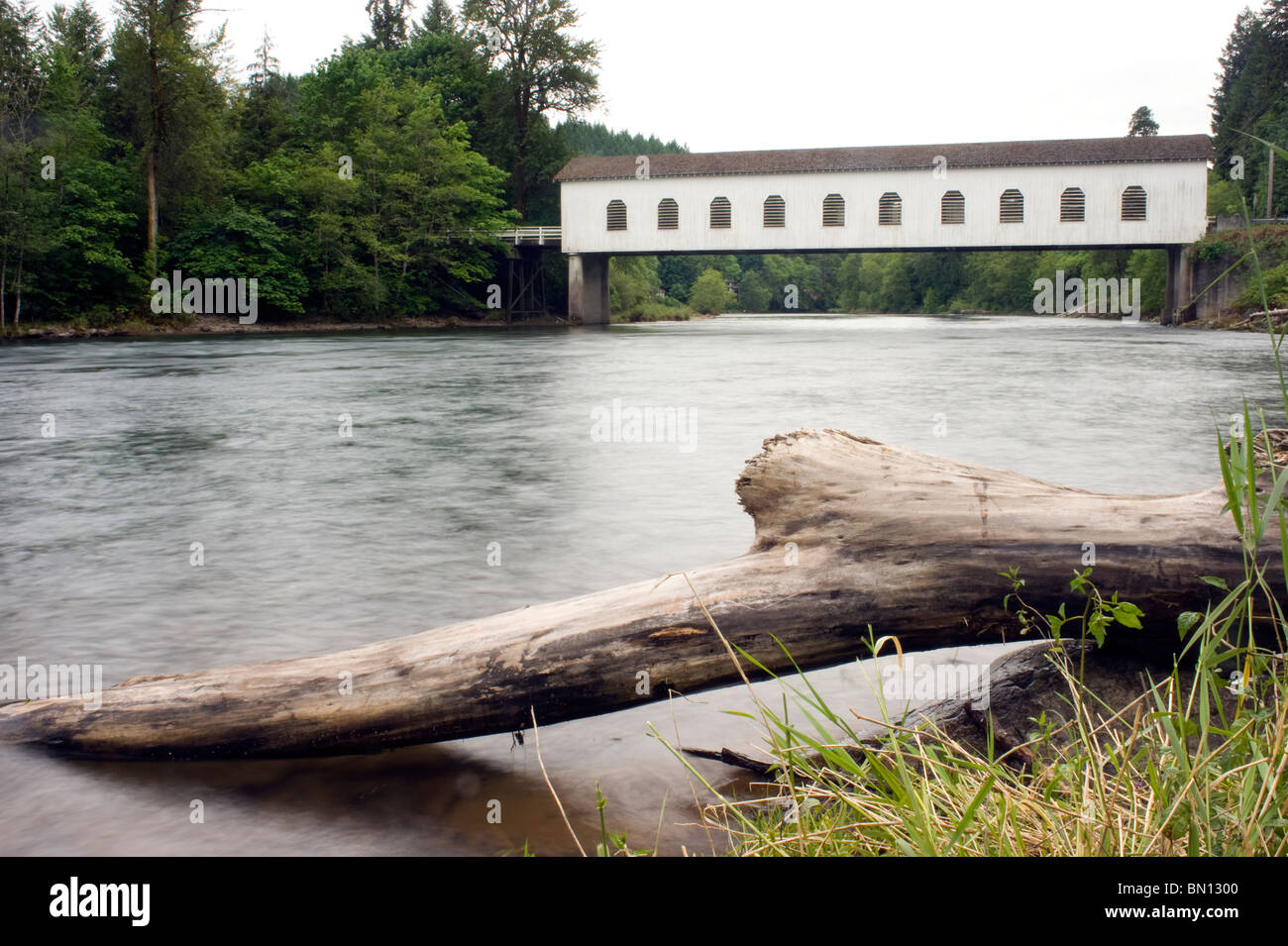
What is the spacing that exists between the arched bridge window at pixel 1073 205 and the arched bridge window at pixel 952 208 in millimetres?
3182

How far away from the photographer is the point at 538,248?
156ft

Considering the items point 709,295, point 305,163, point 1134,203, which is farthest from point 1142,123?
point 305,163

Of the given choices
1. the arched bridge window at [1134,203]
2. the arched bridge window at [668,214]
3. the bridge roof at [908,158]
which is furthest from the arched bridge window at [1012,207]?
the arched bridge window at [668,214]

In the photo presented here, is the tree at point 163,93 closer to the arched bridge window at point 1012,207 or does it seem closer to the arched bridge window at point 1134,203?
the arched bridge window at point 1012,207

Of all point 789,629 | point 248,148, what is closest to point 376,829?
point 789,629

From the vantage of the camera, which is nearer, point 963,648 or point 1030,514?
point 1030,514

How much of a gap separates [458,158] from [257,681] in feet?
141

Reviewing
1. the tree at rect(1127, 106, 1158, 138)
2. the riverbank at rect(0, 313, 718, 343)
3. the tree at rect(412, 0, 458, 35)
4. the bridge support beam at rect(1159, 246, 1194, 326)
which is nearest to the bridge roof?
the bridge support beam at rect(1159, 246, 1194, 326)

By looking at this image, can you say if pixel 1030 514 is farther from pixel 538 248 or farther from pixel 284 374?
pixel 538 248

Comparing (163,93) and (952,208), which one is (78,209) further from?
(952,208)

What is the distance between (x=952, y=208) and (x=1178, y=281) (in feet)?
25.7

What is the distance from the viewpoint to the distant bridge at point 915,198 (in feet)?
118
